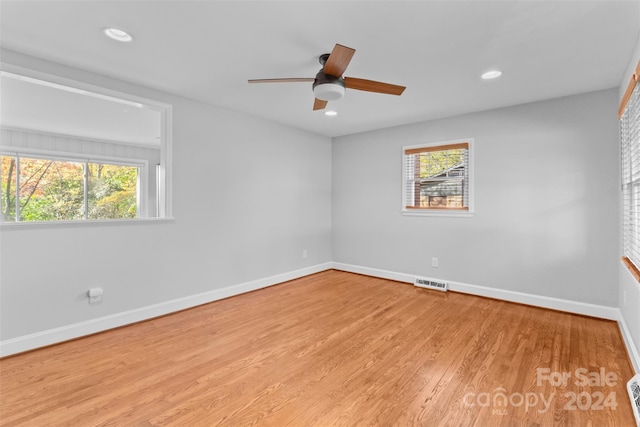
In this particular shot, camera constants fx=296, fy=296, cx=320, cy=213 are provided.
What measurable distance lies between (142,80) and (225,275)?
2.44 m

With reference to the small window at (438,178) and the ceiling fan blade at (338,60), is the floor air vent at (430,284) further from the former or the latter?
the ceiling fan blade at (338,60)

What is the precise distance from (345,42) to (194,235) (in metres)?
2.73

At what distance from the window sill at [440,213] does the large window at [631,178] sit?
5.06 feet

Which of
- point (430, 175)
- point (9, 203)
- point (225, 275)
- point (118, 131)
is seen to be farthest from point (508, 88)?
point (9, 203)

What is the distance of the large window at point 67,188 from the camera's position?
519cm

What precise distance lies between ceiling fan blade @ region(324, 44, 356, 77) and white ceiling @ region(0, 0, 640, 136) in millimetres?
210

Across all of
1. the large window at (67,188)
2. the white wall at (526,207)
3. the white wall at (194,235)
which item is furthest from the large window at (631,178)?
the large window at (67,188)

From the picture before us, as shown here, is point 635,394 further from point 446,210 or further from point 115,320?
point 115,320

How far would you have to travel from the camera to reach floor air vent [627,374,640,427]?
1.67 meters

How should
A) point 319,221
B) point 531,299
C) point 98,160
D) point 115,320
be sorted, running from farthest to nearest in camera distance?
point 98,160, point 319,221, point 531,299, point 115,320

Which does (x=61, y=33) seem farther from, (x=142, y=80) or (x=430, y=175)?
(x=430, y=175)

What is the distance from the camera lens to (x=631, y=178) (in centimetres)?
248

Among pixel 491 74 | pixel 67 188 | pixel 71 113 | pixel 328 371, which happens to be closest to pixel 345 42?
pixel 491 74

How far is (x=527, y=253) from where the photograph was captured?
3658 mm
